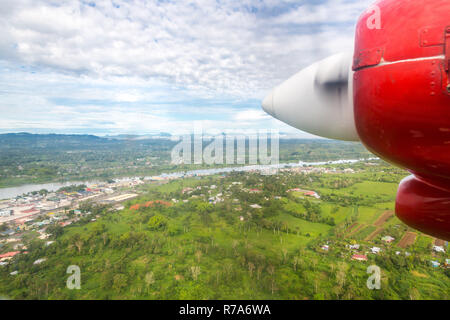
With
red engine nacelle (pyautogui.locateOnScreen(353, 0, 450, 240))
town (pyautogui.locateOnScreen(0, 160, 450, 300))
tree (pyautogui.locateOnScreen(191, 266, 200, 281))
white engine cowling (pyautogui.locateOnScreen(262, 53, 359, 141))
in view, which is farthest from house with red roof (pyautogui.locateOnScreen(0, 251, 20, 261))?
red engine nacelle (pyautogui.locateOnScreen(353, 0, 450, 240))

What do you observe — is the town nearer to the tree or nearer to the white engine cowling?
the tree

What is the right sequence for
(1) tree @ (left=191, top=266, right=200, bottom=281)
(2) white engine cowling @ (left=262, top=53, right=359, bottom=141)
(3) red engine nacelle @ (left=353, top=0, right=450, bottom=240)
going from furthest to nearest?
(1) tree @ (left=191, top=266, right=200, bottom=281)
(2) white engine cowling @ (left=262, top=53, right=359, bottom=141)
(3) red engine nacelle @ (left=353, top=0, right=450, bottom=240)

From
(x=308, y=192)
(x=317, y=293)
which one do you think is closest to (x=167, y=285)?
(x=317, y=293)

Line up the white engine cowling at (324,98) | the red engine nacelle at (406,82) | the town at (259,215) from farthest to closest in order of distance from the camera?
the town at (259,215) → the white engine cowling at (324,98) → the red engine nacelle at (406,82)

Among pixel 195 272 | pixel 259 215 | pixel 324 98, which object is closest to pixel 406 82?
pixel 324 98

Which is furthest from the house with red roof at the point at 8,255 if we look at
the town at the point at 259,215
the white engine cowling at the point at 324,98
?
the white engine cowling at the point at 324,98

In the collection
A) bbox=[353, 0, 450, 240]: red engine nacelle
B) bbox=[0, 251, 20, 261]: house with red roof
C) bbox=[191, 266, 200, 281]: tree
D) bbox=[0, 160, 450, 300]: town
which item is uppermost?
bbox=[353, 0, 450, 240]: red engine nacelle

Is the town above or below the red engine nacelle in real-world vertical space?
below

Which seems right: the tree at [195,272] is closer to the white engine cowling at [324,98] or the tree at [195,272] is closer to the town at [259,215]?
the town at [259,215]
